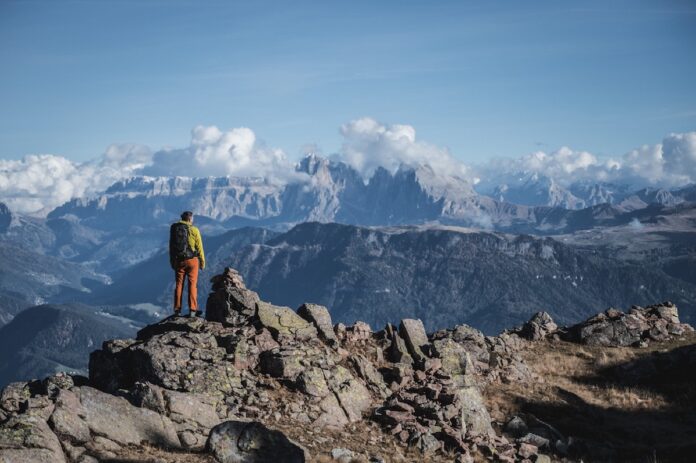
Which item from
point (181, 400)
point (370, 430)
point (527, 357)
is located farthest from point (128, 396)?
point (527, 357)

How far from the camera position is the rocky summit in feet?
80.7

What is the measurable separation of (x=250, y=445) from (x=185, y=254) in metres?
16.8

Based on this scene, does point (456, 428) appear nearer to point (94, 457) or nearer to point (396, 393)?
point (396, 393)

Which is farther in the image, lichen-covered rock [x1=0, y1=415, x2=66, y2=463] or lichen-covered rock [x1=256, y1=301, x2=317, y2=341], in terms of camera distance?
lichen-covered rock [x1=256, y1=301, x2=317, y2=341]

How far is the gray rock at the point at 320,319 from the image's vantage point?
40.0 meters

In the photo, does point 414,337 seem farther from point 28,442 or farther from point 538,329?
point 28,442

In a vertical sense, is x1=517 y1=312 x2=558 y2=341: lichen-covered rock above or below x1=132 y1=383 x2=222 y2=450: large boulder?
below

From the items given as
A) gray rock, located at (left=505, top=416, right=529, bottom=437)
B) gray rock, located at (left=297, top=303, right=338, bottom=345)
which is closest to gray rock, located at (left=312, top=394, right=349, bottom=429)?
gray rock, located at (left=297, top=303, right=338, bottom=345)

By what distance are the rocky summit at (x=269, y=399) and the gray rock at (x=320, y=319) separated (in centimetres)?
9

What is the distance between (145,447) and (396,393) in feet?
49.4

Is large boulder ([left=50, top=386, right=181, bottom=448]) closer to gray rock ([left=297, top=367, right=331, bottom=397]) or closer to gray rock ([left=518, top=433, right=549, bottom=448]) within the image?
gray rock ([left=297, top=367, right=331, bottom=397])

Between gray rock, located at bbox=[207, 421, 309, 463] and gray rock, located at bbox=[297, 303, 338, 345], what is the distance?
47.5 feet

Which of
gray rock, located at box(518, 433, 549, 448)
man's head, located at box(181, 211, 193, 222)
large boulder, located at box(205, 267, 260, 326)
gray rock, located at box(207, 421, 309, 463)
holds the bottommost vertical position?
gray rock, located at box(518, 433, 549, 448)

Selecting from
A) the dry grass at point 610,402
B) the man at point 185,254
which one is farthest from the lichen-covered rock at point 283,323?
the dry grass at point 610,402
